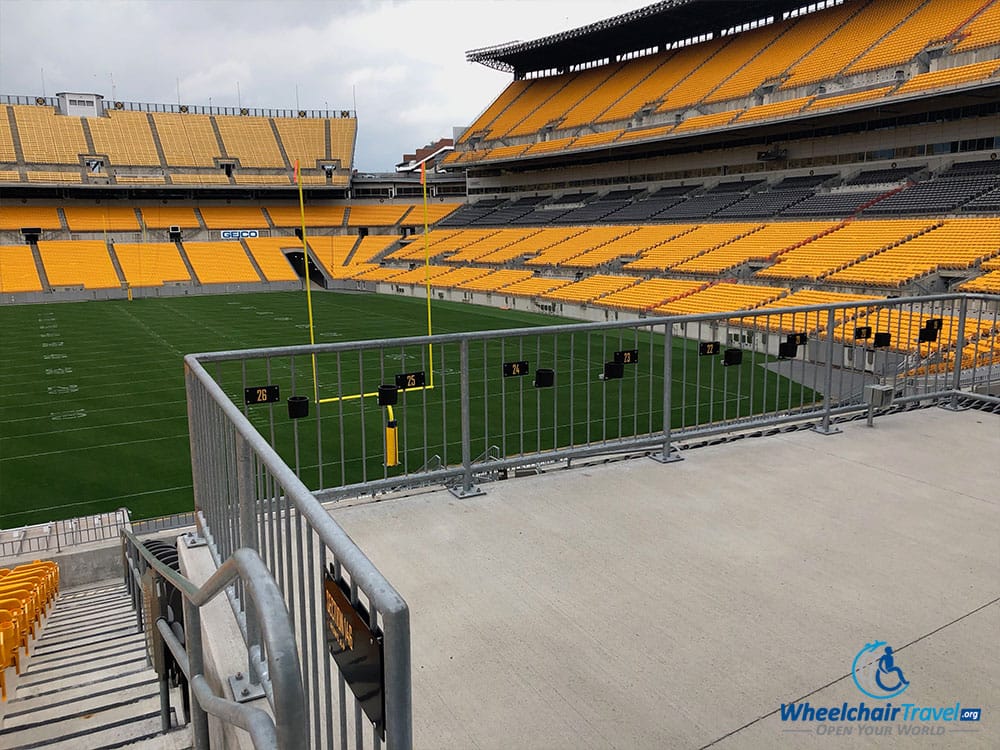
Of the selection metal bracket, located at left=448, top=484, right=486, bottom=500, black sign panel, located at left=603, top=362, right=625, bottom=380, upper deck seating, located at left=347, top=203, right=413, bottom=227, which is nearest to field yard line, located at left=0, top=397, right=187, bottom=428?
metal bracket, located at left=448, top=484, right=486, bottom=500

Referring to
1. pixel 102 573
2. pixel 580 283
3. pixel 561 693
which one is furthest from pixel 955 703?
pixel 580 283

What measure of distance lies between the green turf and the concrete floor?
80 cm

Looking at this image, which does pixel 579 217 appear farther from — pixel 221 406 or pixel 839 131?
pixel 221 406

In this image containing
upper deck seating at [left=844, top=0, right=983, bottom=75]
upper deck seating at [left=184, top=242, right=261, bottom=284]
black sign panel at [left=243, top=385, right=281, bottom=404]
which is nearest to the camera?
black sign panel at [left=243, top=385, right=281, bottom=404]

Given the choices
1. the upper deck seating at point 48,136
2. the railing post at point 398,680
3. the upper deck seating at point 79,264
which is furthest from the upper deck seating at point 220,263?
the railing post at point 398,680

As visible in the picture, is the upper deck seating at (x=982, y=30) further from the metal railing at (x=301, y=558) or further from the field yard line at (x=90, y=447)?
the metal railing at (x=301, y=558)

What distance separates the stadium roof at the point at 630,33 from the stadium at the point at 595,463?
1.37 meters

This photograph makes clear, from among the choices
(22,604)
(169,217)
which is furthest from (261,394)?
(169,217)

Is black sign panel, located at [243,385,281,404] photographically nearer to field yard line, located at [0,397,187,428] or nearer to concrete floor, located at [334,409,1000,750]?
concrete floor, located at [334,409,1000,750]

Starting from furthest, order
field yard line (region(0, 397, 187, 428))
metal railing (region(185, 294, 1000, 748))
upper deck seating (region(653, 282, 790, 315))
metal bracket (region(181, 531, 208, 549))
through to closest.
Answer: upper deck seating (region(653, 282, 790, 315)) < field yard line (region(0, 397, 187, 428)) < metal bracket (region(181, 531, 208, 549)) < metal railing (region(185, 294, 1000, 748))

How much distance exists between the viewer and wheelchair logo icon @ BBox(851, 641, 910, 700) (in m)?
3.41

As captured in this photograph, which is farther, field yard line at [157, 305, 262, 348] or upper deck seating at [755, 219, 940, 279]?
field yard line at [157, 305, 262, 348]

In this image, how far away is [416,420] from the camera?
1634 centimetres

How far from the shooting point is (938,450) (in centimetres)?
698
